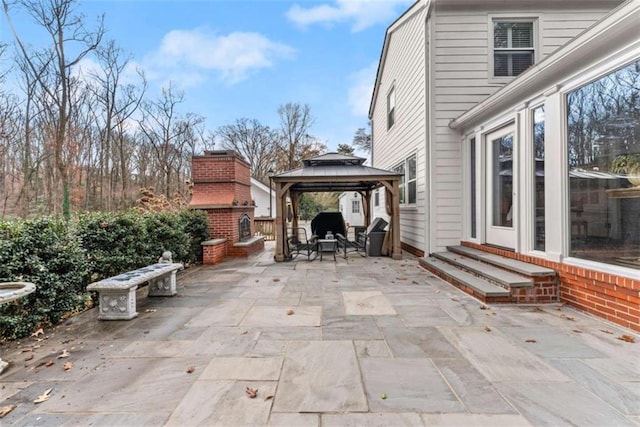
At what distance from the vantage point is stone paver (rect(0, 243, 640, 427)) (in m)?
1.95

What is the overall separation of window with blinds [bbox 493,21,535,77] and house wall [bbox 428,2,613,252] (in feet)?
0.53

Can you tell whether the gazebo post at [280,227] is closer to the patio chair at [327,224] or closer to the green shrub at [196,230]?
the green shrub at [196,230]

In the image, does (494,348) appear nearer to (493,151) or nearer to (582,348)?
(582,348)

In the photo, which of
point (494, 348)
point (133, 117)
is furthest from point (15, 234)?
point (133, 117)

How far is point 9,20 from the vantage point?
9.48 m

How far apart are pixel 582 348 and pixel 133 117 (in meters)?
18.3

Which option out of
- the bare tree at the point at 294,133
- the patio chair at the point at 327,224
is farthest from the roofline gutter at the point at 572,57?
the bare tree at the point at 294,133

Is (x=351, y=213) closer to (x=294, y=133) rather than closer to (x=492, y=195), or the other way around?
(x=294, y=133)

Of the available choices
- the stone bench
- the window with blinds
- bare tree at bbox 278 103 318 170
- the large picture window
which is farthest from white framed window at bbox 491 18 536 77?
bare tree at bbox 278 103 318 170

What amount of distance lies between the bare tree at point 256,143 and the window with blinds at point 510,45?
23.2 m

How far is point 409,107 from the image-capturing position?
8.35 meters

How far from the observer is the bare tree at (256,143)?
94.2 ft

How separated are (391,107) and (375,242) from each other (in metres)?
4.93

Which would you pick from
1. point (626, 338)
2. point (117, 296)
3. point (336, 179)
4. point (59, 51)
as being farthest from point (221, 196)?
point (59, 51)
